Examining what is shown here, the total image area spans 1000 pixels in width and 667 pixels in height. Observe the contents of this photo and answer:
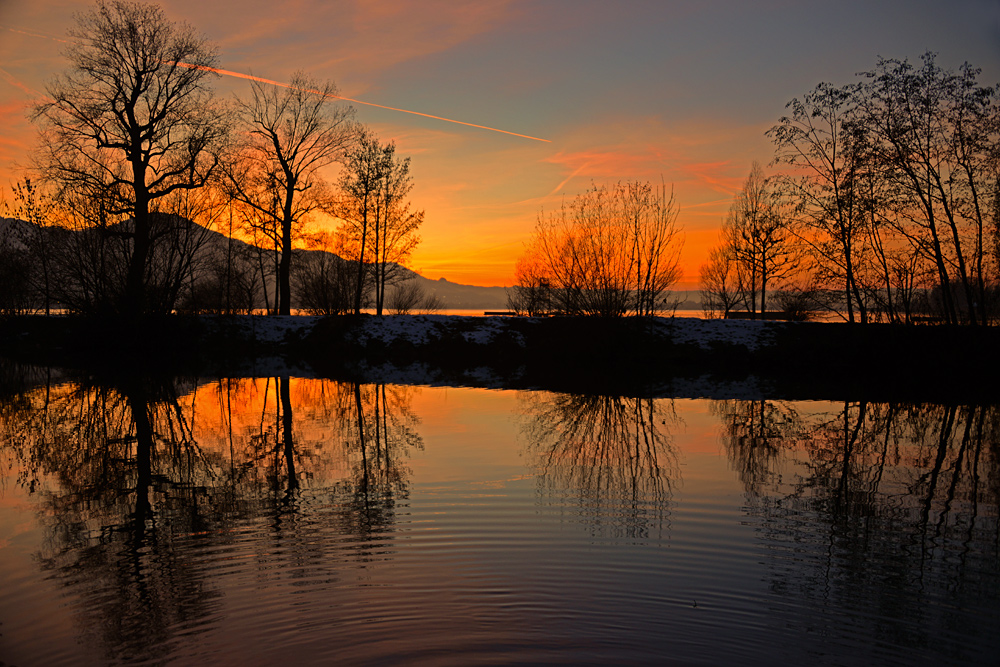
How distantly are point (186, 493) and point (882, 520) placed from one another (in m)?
9.21

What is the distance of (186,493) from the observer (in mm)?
9141

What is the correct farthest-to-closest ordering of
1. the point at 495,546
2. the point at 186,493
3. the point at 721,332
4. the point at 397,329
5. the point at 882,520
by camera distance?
the point at 397,329, the point at 721,332, the point at 186,493, the point at 882,520, the point at 495,546

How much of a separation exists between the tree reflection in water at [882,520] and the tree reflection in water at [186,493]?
4533 millimetres

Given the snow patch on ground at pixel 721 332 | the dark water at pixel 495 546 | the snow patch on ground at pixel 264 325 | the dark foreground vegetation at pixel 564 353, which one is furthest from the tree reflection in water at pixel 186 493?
the snow patch on ground at pixel 264 325

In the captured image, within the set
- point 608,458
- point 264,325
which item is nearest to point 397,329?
point 264,325

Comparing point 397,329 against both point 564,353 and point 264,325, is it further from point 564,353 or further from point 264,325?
point 564,353

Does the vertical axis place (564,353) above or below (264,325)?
below

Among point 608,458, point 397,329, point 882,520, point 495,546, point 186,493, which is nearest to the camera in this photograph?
point 495,546

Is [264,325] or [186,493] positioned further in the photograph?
[264,325]

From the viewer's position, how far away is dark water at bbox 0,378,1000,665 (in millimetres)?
5109

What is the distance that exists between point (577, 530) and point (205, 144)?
113ft

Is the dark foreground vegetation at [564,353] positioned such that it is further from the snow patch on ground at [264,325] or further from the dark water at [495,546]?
the dark water at [495,546]

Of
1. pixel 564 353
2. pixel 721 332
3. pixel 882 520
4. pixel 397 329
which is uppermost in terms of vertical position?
pixel 397 329

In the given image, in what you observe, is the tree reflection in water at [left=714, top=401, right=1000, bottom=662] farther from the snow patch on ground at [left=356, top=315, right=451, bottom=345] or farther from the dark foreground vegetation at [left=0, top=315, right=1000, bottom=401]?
the snow patch on ground at [left=356, top=315, right=451, bottom=345]
